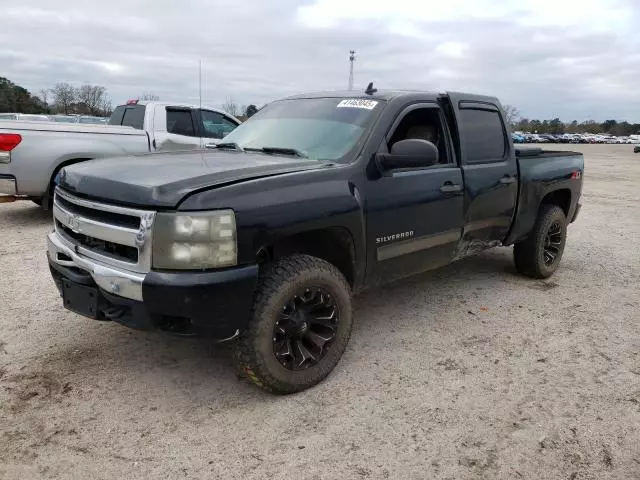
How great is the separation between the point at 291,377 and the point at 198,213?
113cm

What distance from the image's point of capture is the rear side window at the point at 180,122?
8953 mm

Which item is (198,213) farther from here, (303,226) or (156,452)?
(156,452)

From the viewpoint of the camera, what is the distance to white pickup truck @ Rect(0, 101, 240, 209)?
7098 mm

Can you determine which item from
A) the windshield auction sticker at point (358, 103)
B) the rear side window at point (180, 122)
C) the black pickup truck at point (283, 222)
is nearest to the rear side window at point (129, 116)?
the rear side window at point (180, 122)

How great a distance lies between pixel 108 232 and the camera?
9.45 ft

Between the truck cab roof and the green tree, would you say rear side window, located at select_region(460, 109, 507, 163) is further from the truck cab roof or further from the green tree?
the green tree

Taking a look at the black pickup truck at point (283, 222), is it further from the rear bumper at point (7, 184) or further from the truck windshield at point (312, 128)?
the rear bumper at point (7, 184)

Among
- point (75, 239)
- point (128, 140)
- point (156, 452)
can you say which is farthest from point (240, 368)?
point (128, 140)

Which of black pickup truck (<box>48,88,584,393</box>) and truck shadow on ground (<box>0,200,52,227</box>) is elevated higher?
black pickup truck (<box>48,88,584,393</box>)

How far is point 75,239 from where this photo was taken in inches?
127

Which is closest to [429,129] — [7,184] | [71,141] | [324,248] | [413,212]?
[413,212]

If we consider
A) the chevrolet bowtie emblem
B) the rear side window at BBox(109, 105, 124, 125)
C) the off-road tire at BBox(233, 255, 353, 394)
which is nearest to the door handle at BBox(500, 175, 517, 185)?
the off-road tire at BBox(233, 255, 353, 394)

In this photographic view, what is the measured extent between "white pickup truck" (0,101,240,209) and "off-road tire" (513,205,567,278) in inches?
141

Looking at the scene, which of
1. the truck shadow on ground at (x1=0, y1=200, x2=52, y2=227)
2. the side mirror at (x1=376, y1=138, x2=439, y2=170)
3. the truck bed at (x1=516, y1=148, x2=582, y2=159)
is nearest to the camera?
the side mirror at (x1=376, y1=138, x2=439, y2=170)
